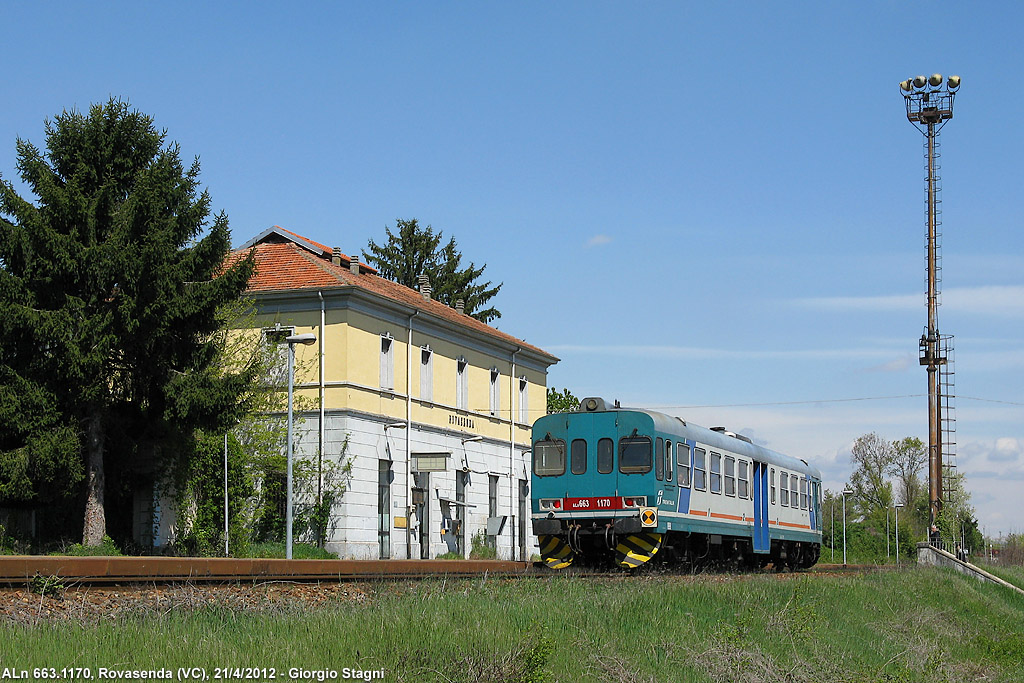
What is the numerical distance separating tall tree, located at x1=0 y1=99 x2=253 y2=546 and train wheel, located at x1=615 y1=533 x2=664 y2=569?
11356mm

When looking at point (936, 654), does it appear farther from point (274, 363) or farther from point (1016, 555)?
point (1016, 555)

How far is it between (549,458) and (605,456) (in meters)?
1.24

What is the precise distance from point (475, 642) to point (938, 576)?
2044 cm

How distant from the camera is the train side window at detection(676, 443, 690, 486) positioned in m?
24.0

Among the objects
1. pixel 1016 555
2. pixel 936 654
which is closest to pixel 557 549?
pixel 936 654

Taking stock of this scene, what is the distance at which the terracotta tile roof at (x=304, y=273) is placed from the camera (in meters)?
37.7

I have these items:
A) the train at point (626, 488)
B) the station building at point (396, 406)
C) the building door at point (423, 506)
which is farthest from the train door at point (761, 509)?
the building door at point (423, 506)

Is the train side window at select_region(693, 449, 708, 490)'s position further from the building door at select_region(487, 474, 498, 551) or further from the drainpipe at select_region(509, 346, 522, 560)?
the drainpipe at select_region(509, 346, 522, 560)

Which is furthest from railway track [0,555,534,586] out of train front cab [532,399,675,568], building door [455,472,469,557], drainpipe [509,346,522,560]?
drainpipe [509,346,522,560]

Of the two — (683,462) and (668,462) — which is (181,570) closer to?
(668,462)

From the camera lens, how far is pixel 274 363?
3650cm

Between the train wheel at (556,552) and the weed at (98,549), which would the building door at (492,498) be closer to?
the weed at (98,549)

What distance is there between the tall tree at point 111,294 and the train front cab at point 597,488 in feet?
31.3

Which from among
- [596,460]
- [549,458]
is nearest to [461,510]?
[549,458]
